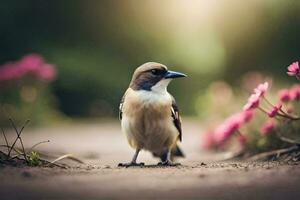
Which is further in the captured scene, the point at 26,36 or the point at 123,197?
the point at 26,36

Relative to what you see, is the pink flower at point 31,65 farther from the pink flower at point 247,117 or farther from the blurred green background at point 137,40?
the pink flower at point 247,117

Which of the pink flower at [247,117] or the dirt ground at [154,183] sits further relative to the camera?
the pink flower at [247,117]

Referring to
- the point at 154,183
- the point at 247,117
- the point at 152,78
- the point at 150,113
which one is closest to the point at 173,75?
the point at 152,78

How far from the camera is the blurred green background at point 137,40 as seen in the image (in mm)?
19328

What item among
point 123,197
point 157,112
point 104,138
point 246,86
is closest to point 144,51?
point 246,86

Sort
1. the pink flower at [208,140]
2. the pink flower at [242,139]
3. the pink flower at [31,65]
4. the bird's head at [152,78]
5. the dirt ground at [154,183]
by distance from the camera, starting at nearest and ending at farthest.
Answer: the dirt ground at [154,183] → the bird's head at [152,78] → the pink flower at [242,139] → the pink flower at [208,140] → the pink flower at [31,65]

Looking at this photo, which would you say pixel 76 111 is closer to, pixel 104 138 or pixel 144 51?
pixel 144 51

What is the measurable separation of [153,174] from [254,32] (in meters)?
15.3

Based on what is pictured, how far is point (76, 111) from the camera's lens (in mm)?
19469

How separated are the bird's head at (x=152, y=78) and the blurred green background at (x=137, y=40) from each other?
38.8ft

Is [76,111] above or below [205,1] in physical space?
below

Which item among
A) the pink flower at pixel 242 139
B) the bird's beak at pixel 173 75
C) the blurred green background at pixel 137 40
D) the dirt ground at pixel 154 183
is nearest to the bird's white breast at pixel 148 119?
the bird's beak at pixel 173 75

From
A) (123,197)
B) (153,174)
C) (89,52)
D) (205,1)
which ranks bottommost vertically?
(123,197)

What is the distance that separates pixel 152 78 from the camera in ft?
23.3
